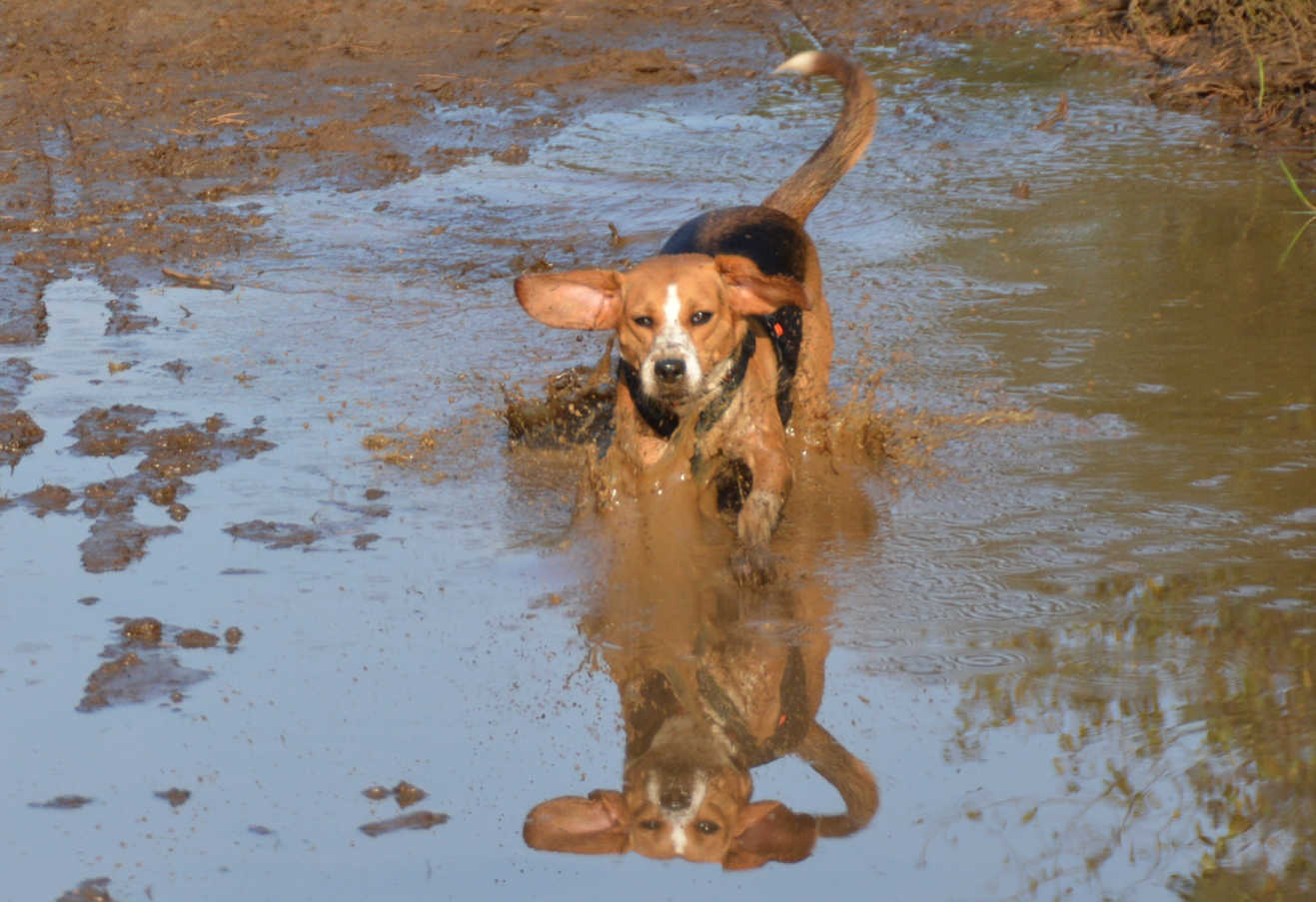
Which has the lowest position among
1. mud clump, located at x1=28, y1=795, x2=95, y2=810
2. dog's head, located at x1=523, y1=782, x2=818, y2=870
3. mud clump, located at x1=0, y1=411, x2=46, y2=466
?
mud clump, located at x1=0, y1=411, x2=46, y2=466

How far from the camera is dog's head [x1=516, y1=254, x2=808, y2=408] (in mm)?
4852

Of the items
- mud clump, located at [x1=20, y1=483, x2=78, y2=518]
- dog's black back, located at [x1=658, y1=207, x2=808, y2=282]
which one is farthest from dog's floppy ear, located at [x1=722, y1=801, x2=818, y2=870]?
mud clump, located at [x1=20, y1=483, x2=78, y2=518]

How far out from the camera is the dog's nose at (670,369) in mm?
4773

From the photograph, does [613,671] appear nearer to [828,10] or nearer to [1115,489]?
[1115,489]

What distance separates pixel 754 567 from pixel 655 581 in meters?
0.31

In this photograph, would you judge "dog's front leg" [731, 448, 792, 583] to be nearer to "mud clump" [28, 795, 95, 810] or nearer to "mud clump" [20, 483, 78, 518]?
Answer: "mud clump" [28, 795, 95, 810]

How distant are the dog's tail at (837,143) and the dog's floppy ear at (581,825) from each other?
3.58 metres

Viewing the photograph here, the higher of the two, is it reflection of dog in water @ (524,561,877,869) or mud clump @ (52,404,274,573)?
reflection of dog in water @ (524,561,877,869)

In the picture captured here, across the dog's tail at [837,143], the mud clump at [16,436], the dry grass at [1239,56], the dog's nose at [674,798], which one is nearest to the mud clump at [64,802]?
the dog's nose at [674,798]

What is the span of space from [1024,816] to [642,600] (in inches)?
60.7

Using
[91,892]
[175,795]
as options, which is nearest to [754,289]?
[175,795]

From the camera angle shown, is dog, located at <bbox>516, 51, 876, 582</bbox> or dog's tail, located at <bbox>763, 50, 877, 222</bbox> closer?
dog, located at <bbox>516, 51, 876, 582</bbox>

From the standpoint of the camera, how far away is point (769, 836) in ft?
10.8

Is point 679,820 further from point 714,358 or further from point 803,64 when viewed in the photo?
point 803,64
